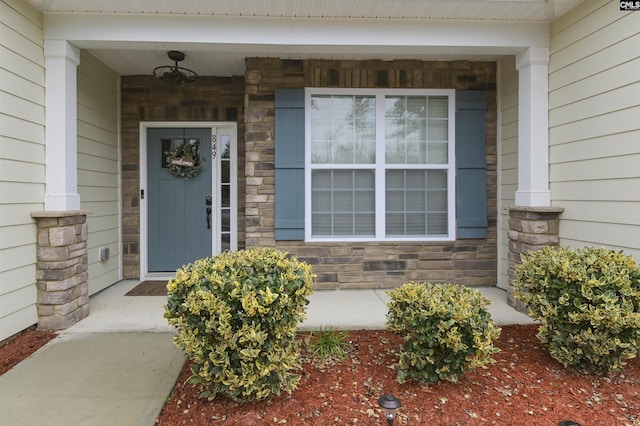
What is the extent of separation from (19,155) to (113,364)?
1750 mm

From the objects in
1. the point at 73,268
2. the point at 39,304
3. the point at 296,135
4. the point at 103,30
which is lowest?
the point at 39,304

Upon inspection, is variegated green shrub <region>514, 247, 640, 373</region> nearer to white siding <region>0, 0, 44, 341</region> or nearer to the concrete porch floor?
the concrete porch floor

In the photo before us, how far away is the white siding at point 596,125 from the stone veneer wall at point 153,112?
3.33 m

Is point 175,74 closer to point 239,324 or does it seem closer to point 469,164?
point 239,324

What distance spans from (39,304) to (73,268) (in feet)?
1.18

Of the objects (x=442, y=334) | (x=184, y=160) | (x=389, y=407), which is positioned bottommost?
(x=389, y=407)

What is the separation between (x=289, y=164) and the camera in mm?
4098

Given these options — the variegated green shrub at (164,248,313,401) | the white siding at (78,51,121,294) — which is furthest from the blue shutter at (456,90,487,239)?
the white siding at (78,51,121,294)

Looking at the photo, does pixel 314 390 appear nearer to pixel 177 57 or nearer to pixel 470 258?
pixel 470 258

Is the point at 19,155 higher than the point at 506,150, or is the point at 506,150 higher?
the point at 506,150

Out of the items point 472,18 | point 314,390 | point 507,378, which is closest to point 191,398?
point 314,390

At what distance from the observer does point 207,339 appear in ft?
6.22

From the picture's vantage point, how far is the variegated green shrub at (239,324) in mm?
1840

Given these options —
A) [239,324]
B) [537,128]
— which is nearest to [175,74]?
[239,324]
